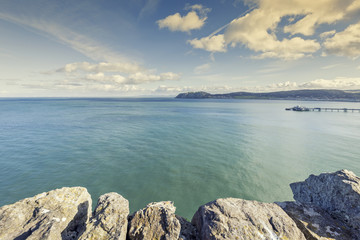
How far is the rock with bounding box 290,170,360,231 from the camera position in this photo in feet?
25.1

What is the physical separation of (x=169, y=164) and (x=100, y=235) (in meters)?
19.6

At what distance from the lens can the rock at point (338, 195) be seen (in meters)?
7.65

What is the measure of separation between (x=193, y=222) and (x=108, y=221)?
15.2ft

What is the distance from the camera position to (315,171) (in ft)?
79.4

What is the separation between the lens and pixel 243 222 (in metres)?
7.02

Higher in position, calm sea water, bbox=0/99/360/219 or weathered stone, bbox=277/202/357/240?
weathered stone, bbox=277/202/357/240

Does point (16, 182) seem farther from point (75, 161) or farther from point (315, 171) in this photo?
point (315, 171)

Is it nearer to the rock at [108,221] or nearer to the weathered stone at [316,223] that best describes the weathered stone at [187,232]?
the rock at [108,221]

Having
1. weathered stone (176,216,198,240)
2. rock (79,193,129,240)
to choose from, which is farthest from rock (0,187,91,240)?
weathered stone (176,216,198,240)

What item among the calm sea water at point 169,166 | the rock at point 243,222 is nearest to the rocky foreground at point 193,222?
the rock at point 243,222

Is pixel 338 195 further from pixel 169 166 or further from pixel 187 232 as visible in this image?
pixel 169 166

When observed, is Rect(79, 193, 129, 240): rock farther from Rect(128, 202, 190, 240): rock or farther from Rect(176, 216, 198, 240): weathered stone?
Rect(176, 216, 198, 240): weathered stone

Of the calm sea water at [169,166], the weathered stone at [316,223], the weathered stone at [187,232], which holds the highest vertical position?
the weathered stone at [316,223]

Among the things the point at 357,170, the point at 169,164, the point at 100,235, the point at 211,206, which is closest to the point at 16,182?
the point at 169,164
